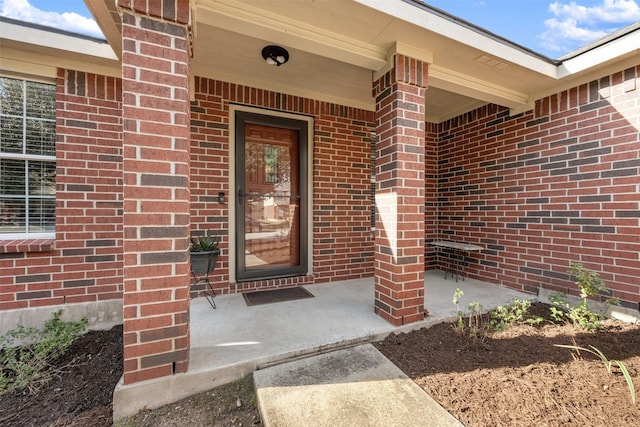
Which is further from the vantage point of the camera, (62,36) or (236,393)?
(62,36)

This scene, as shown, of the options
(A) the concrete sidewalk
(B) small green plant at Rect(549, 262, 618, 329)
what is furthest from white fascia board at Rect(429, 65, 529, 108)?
(A) the concrete sidewalk

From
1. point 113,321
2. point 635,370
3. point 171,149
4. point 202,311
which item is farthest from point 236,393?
point 635,370

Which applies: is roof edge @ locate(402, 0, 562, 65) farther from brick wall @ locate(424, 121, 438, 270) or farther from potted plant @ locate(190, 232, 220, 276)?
potted plant @ locate(190, 232, 220, 276)

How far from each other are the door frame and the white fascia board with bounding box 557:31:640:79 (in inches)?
114

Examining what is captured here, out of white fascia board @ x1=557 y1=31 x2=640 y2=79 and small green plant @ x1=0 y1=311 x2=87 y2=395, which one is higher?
white fascia board @ x1=557 y1=31 x2=640 y2=79

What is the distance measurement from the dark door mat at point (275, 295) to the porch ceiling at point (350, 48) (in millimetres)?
2536

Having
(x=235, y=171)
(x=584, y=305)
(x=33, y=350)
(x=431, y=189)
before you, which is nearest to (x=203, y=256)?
(x=235, y=171)

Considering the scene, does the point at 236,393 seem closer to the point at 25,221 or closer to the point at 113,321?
the point at 113,321

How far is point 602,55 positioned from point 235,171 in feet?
13.0

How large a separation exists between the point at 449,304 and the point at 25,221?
14.6 feet

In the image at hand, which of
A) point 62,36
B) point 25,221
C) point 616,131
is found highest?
point 62,36

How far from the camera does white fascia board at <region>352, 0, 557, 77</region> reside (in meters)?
1.98

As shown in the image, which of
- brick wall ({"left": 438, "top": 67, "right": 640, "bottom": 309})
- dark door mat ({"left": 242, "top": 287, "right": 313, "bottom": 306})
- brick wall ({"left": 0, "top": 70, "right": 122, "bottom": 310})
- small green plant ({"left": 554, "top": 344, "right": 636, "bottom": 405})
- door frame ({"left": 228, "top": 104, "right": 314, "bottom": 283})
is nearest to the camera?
small green plant ({"left": 554, "top": 344, "right": 636, "bottom": 405})

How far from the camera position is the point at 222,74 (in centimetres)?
305
